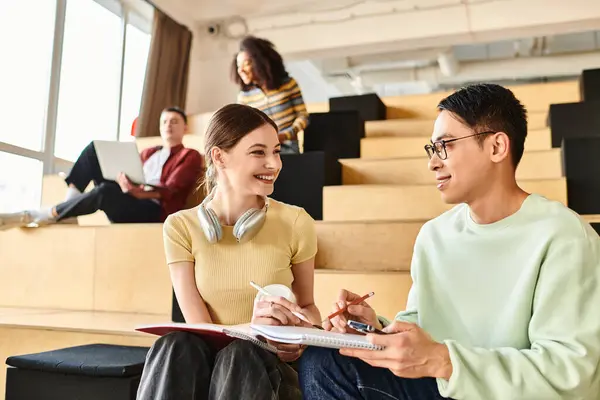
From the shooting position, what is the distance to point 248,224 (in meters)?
1.27

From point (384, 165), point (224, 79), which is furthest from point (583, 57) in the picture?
point (384, 165)

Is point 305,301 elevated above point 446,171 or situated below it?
below

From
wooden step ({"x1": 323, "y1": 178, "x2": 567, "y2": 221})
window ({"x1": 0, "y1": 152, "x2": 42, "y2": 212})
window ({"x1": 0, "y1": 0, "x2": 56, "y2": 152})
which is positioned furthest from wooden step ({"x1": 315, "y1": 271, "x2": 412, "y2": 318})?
window ({"x1": 0, "y1": 0, "x2": 56, "y2": 152})

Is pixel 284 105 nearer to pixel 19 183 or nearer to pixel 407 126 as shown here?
pixel 407 126

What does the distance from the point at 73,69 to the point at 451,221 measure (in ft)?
12.9

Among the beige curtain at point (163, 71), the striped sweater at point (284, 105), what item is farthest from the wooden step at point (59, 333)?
the beige curtain at point (163, 71)

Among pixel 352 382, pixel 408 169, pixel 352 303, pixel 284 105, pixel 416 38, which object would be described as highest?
pixel 416 38

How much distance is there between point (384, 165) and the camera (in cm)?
292

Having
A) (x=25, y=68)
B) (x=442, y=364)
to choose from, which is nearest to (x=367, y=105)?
(x=25, y=68)

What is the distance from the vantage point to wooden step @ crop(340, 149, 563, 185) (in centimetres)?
270

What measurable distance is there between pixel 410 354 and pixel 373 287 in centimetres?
119

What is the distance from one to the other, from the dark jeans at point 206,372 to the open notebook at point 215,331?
0.01 metres

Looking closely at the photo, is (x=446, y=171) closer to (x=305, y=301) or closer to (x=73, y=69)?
(x=305, y=301)

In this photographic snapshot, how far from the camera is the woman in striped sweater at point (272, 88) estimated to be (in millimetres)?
2898
